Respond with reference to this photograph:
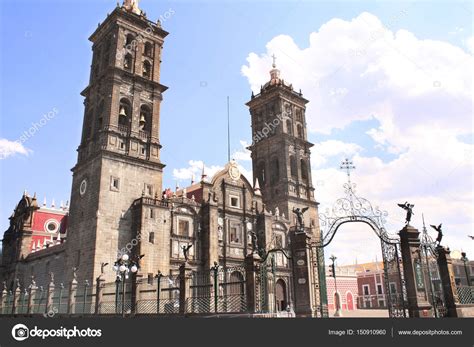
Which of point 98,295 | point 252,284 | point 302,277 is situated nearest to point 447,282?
point 302,277

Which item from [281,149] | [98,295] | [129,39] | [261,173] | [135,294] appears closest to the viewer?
[135,294]

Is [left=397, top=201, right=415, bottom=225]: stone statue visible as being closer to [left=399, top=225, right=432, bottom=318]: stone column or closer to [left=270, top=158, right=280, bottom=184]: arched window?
[left=399, top=225, right=432, bottom=318]: stone column

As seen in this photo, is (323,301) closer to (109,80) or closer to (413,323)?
(413,323)

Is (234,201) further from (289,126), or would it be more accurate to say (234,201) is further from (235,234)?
(289,126)

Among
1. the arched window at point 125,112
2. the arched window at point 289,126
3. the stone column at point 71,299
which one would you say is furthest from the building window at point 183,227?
the arched window at point 289,126

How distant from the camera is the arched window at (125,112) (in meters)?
34.8

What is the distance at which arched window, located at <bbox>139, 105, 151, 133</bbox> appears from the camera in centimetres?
3609

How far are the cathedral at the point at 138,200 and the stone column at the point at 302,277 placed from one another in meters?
8.21

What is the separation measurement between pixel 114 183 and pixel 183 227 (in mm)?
7272

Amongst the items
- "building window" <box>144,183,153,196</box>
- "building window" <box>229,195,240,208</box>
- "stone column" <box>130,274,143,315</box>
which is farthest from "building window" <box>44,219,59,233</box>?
"stone column" <box>130,274,143,315</box>

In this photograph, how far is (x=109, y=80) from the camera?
3434cm

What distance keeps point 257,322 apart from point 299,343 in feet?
3.73

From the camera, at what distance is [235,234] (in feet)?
128

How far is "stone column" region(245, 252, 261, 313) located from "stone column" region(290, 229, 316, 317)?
2047 mm
